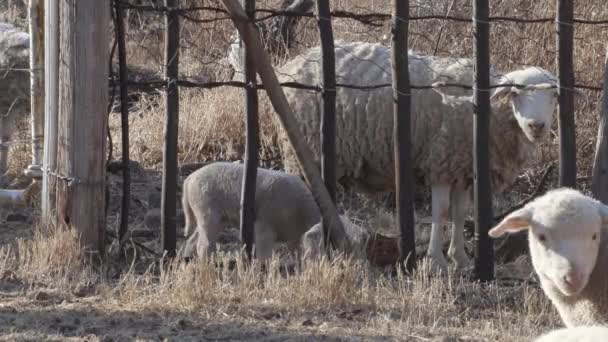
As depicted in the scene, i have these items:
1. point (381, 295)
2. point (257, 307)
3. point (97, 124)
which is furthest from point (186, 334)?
point (97, 124)

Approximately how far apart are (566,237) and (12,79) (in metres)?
6.79

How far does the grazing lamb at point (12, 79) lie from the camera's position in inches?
427

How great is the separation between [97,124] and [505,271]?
2.87 meters

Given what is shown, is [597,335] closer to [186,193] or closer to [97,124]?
[97,124]

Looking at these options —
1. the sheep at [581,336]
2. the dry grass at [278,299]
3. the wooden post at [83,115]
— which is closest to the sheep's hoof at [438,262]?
the dry grass at [278,299]

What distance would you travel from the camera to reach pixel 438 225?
336 inches

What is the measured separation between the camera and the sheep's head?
818 centimetres

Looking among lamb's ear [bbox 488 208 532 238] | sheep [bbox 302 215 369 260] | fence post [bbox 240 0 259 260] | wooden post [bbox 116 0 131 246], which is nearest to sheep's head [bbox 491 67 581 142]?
sheep [bbox 302 215 369 260]

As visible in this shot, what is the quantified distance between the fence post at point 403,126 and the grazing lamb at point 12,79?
4.90m

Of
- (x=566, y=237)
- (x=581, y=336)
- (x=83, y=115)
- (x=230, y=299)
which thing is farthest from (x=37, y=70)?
(x=581, y=336)

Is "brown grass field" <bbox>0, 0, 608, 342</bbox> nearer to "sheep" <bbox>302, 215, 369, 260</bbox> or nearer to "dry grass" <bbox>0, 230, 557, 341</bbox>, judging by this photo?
"dry grass" <bbox>0, 230, 557, 341</bbox>

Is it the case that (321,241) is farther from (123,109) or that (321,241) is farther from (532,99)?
(532,99)

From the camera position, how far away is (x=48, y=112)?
739cm

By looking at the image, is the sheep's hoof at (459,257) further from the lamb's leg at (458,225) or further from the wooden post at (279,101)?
the wooden post at (279,101)
